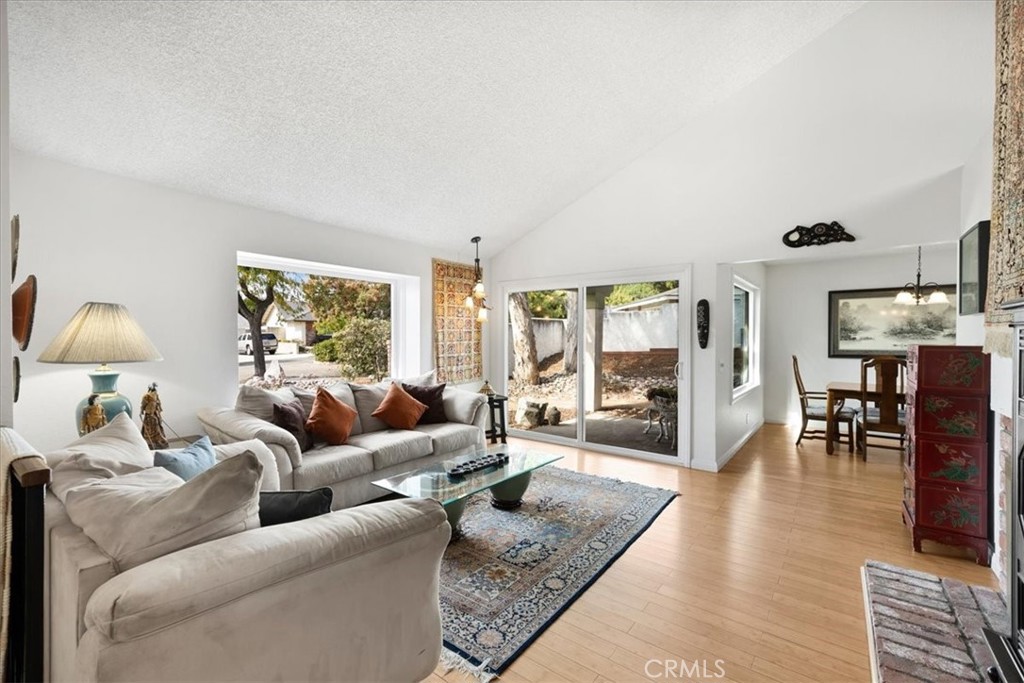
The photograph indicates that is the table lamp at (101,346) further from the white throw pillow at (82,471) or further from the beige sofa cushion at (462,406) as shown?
the beige sofa cushion at (462,406)

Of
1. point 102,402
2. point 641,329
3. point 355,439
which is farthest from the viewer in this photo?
point 641,329

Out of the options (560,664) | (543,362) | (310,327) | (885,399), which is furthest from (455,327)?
(885,399)

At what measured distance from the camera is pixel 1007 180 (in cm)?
189

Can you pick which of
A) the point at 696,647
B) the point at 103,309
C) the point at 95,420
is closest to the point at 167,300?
the point at 103,309

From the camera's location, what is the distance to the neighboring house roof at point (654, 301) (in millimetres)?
4539

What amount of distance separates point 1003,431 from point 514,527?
9.02 ft

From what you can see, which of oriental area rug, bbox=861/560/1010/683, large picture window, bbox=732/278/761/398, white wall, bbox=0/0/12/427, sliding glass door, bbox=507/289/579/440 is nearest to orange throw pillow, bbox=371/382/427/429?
sliding glass door, bbox=507/289/579/440

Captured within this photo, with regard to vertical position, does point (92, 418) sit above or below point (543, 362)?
below

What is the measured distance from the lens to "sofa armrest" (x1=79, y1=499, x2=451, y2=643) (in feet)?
3.14

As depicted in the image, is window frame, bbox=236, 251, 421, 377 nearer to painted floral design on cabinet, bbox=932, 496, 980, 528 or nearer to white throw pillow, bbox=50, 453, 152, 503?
white throw pillow, bbox=50, 453, 152, 503

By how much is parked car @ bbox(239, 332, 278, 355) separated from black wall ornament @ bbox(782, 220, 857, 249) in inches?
179

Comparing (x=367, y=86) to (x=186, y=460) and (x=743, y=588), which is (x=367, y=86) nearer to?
(x=186, y=460)

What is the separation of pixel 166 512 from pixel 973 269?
4.08 meters

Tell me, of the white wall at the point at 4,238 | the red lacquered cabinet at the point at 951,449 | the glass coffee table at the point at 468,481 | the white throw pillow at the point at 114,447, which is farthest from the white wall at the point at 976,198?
the white wall at the point at 4,238
